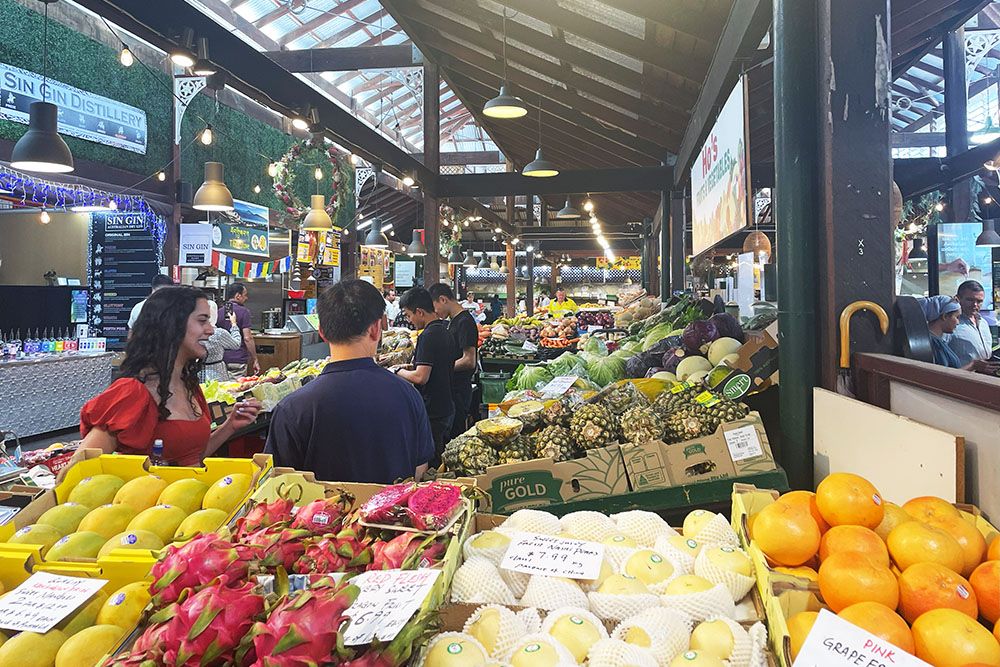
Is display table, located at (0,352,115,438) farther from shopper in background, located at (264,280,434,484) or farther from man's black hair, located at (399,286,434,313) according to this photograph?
shopper in background, located at (264,280,434,484)

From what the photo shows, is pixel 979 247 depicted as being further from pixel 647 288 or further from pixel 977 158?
pixel 647 288

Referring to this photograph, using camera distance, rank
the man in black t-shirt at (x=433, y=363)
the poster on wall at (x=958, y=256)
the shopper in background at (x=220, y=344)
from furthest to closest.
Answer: the poster on wall at (x=958, y=256) → the shopper in background at (x=220, y=344) → the man in black t-shirt at (x=433, y=363)

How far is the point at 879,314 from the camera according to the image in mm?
2254

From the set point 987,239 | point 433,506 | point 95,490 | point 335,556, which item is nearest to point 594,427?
point 433,506

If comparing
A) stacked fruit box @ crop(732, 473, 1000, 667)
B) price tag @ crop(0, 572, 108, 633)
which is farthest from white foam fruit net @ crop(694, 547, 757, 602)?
price tag @ crop(0, 572, 108, 633)

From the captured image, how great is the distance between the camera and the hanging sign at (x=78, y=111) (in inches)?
269

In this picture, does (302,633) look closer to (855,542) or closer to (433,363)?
(855,542)

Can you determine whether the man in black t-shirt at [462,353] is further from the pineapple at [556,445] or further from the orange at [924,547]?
the orange at [924,547]

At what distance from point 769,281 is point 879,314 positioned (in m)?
3.98

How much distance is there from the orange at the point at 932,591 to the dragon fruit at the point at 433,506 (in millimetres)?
889

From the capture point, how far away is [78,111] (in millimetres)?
7625

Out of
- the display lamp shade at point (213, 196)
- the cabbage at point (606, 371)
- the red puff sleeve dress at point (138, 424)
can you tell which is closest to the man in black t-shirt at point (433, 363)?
the cabbage at point (606, 371)

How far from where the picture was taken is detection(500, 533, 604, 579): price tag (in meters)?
1.33

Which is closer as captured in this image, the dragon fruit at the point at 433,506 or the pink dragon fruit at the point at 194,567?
the pink dragon fruit at the point at 194,567
